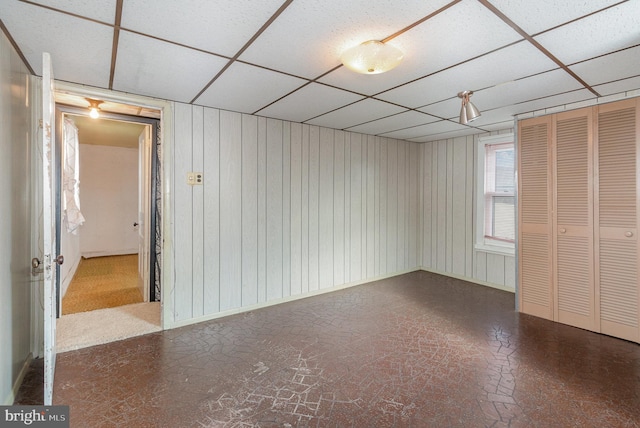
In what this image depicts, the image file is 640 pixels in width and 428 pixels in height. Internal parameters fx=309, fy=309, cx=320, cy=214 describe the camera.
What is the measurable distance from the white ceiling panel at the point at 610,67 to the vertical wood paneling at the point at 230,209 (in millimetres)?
3169

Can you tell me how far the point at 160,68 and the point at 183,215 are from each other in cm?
147

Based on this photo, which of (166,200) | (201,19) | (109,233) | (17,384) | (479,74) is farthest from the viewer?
(109,233)

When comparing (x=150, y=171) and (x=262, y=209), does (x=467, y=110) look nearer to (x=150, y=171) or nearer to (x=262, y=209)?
(x=262, y=209)

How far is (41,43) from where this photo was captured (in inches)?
78.3

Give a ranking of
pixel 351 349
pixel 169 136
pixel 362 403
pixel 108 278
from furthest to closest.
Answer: pixel 108 278
pixel 169 136
pixel 351 349
pixel 362 403

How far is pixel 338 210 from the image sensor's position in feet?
15.0

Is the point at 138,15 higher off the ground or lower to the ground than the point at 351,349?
higher

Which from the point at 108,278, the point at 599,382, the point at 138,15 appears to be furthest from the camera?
the point at 108,278

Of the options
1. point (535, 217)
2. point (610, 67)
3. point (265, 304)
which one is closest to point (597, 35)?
point (610, 67)

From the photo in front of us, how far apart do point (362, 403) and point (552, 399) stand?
50.4 inches

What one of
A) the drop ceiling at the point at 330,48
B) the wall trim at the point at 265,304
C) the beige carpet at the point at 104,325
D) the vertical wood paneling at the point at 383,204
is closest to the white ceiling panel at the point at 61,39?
the drop ceiling at the point at 330,48

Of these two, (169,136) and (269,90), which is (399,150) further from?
(169,136)

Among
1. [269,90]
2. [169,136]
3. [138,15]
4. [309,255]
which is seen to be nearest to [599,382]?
[309,255]

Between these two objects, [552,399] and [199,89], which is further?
[199,89]
